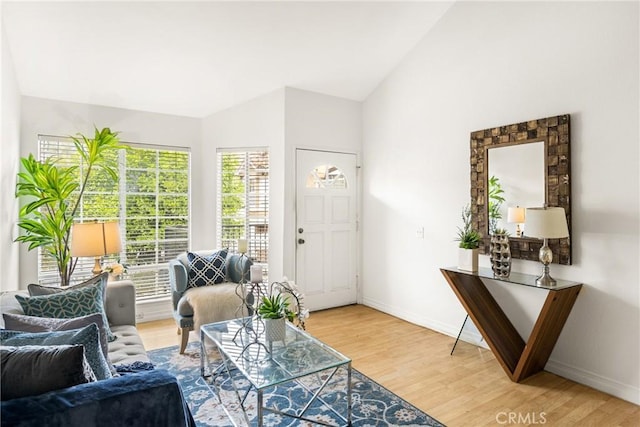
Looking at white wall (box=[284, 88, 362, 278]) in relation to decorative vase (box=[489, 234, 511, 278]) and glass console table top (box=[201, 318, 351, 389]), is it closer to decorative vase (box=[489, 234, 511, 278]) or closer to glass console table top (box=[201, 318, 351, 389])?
glass console table top (box=[201, 318, 351, 389])

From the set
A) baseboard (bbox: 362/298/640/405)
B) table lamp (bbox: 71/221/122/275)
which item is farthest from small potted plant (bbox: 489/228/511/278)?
table lamp (bbox: 71/221/122/275)

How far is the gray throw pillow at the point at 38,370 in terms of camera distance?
113 centimetres

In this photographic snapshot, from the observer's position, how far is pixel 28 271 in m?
3.57

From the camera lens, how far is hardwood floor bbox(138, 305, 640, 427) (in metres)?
2.30

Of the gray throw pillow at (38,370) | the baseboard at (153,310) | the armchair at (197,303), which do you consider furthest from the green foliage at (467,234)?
the baseboard at (153,310)

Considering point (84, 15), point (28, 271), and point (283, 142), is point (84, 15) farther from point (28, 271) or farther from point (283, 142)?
point (28, 271)

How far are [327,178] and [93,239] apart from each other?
262cm

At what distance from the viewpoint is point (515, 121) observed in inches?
124

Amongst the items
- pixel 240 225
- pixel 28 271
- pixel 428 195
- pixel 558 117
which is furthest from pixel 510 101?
pixel 28 271

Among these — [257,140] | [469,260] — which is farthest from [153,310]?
[469,260]

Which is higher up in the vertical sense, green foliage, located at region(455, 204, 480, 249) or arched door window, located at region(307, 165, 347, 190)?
arched door window, located at region(307, 165, 347, 190)

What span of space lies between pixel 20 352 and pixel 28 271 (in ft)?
9.91

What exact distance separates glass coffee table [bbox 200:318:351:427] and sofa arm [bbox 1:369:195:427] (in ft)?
2.09

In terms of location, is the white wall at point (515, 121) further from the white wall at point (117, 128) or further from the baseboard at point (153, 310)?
the baseboard at point (153, 310)
